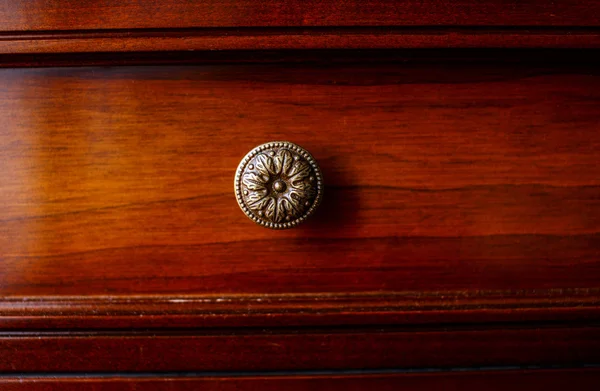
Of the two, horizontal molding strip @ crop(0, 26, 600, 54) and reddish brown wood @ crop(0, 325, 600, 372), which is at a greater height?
horizontal molding strip @ crop(0, 26, 600, 54)

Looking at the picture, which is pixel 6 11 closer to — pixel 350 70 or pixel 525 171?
pixel 350 70

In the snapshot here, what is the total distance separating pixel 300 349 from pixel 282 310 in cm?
3

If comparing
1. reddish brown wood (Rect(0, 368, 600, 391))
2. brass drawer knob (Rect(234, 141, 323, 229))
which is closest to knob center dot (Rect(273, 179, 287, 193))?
brass drawer knob (Rect(234, 141, 323, 229))

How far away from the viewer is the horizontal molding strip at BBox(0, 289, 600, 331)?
0.32m

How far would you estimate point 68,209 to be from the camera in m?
0.32

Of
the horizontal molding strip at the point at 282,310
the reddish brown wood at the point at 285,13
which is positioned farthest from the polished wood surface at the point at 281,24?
the horizontal molding strip at the point at 282,310

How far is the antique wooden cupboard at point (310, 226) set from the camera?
0.31 m

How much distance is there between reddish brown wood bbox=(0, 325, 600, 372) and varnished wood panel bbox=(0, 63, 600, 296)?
30 millimetres

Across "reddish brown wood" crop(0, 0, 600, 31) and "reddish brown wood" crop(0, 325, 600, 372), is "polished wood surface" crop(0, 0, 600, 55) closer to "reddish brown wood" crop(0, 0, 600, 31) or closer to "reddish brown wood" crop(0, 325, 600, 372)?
"reddish brown wood" crop(0, 0, 600, 31)

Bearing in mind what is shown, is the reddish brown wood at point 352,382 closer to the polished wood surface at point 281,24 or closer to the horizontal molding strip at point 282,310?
the horizontal molding strip at point 282,310

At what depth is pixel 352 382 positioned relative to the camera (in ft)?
1.08

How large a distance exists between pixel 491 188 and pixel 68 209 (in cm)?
28

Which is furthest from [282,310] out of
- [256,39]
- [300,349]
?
[256,39]

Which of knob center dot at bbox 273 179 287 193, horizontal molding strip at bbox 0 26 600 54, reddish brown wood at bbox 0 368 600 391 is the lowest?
reddish brown wood at bbox 0 368 600 391
